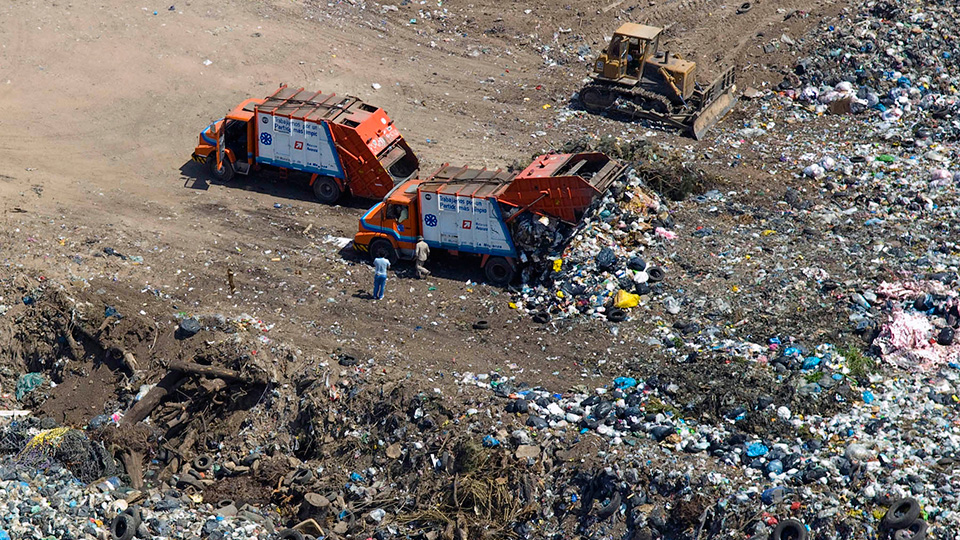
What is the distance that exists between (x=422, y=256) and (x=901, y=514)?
8.31 m

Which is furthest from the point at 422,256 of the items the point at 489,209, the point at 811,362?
the point at 811,362

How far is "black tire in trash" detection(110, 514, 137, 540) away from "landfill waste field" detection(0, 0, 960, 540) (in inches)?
1.4

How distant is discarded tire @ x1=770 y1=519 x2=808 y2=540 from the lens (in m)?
9.86

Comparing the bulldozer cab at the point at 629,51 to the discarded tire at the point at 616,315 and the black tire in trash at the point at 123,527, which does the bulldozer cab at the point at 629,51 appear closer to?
the discarded tire at the point at 616,315

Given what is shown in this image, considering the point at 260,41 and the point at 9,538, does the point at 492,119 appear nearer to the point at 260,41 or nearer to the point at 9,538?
the point at 260,41

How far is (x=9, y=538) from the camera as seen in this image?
10094 millimetres

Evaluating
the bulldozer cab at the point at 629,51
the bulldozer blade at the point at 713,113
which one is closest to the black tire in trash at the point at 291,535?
the bulldozer blade at the point at 713,113

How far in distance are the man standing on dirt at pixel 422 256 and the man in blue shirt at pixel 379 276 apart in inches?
24.6

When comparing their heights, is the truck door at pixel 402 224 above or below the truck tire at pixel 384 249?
above

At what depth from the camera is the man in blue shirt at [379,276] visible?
49.8ft

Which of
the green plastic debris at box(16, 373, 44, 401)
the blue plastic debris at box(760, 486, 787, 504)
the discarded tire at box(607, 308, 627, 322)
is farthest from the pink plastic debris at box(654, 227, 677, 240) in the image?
the green plastic debris at box(16, 373, 44, 401)

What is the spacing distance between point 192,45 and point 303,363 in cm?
1276

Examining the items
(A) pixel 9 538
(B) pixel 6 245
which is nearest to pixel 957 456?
(A) pixel 9 538

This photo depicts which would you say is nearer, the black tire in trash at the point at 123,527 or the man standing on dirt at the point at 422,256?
the black tire in trash at the point at 123,527
